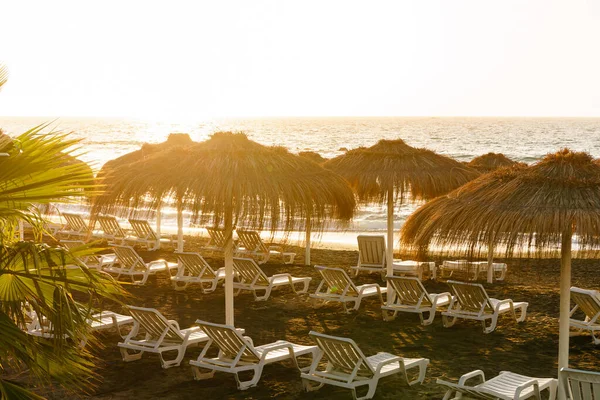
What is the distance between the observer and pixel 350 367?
746 centimetres

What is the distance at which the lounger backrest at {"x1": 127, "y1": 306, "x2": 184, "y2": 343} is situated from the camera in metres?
8.18

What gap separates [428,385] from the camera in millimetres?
7875

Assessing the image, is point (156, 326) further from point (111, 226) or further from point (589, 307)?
point (111, 226)

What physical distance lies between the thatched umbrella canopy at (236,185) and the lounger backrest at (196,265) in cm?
358

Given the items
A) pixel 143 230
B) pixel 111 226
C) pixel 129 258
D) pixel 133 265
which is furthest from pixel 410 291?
pixel 111 226

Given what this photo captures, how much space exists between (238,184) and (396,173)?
181 inches

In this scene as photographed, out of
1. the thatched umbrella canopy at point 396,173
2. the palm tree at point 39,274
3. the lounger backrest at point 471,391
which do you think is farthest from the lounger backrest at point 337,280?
the palm tree at point 39,274

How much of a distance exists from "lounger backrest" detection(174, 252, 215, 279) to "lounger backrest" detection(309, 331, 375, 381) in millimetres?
5488

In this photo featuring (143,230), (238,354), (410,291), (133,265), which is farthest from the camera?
(143,230)

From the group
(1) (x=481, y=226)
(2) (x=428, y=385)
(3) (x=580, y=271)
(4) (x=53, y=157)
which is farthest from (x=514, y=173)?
(3) (x=580, y=271)

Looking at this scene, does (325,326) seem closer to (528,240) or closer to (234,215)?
(234,215)

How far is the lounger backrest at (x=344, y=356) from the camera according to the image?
719 cm

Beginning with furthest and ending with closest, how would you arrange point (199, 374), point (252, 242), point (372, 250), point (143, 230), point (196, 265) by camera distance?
point (143, 230) → point (252, 242) → point (372, 250) → point (196, 265) → point (199, 374)

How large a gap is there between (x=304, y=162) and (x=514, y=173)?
9.18ft
